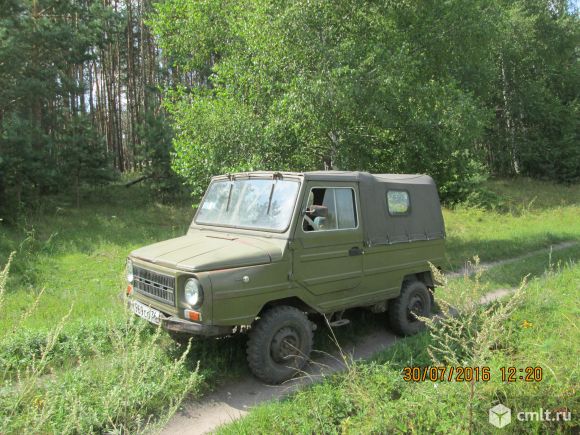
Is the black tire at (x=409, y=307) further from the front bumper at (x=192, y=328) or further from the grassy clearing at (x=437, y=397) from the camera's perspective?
the front bumper at (x=192, y=328)

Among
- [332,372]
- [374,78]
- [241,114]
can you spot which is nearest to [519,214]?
[374,78]

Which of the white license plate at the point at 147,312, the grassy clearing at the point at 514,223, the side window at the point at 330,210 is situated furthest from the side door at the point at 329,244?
the grassy clearing at the point at 514,223

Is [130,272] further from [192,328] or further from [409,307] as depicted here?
[409,307]

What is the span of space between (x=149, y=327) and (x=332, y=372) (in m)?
2.39

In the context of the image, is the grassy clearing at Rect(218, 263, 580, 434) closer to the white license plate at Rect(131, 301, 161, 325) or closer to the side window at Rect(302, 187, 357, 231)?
the white license plate at Rect(131, 301, 161, 325)

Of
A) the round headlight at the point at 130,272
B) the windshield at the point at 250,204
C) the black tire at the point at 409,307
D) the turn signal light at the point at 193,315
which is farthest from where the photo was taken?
the black tire at the point at 409,307

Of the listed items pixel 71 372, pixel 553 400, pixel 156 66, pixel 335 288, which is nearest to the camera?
pixel 553 400

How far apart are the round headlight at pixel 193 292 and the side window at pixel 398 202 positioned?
9.71 ft

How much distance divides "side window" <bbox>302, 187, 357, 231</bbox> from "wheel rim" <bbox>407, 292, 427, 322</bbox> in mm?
1533

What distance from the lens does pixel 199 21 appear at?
41.0 feet

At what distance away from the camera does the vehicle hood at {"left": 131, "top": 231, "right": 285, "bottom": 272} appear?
4418mm

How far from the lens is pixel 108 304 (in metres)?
7.33

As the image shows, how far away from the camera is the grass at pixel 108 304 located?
13.1ft

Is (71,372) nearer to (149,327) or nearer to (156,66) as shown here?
(149,327)
